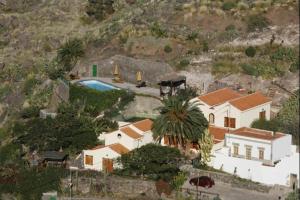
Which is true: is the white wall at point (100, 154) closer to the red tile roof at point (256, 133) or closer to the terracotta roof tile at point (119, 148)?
the terracotta roof tile at point (119, 148)

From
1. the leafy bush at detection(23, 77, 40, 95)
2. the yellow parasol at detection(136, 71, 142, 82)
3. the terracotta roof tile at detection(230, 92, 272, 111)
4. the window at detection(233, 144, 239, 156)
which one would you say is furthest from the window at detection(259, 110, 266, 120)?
the leafy bush at detection(23, 77, 40, 95)

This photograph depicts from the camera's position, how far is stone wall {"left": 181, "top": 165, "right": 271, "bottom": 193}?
41406 millimetres

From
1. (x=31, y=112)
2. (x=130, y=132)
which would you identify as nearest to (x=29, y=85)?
(x=31, y=112)

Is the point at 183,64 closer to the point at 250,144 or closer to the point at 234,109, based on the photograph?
the point at 234,109

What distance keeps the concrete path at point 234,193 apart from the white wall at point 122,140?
16.2 ft

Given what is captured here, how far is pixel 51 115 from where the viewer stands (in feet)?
168

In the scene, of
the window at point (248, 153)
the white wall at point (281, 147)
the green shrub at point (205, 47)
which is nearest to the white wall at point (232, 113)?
the window at point (248, 153)

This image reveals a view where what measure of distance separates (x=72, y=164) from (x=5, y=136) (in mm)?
8842

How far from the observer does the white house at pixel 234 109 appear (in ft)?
152

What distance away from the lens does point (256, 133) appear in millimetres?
43469

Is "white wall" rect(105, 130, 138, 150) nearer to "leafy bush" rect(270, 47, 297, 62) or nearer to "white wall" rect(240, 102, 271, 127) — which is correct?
"white wall" rect(240, 102, 271, 127)

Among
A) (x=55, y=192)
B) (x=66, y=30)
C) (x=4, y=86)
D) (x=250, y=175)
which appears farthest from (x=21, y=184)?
(x=66, y=30)

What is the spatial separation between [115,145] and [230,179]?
24.8ft

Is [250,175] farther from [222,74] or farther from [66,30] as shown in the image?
[66,30]
